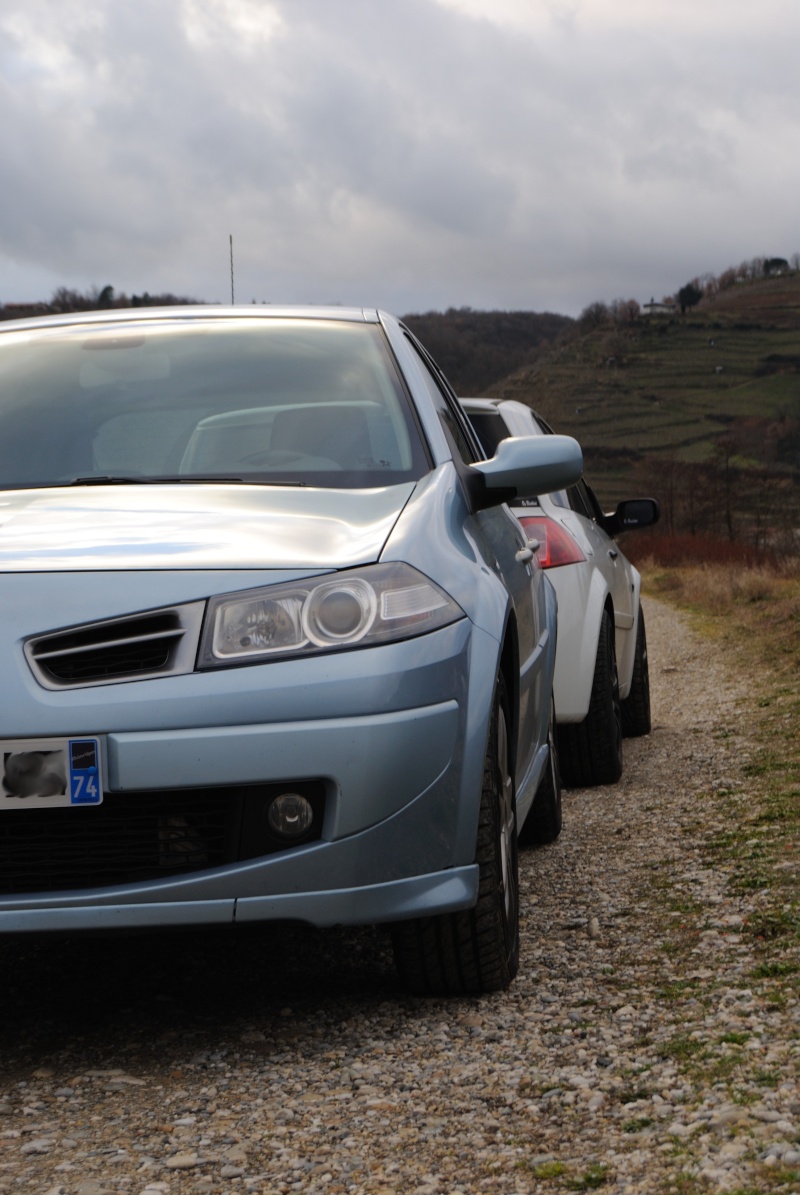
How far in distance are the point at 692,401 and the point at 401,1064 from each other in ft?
365

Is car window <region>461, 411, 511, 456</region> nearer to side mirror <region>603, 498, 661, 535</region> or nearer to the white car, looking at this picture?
the white car

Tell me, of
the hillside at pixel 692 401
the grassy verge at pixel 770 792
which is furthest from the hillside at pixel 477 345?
the grassy verge at pixel 770 792

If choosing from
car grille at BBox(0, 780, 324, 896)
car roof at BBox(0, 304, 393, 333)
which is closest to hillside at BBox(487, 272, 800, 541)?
car roof at BBox(0, 304, 393, 333)

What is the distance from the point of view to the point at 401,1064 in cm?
287

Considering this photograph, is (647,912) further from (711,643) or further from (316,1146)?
(711,643)

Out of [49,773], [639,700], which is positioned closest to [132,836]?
[49,773]

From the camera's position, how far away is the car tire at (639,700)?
26.0ft

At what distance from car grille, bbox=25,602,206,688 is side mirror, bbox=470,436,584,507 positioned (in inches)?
49.5

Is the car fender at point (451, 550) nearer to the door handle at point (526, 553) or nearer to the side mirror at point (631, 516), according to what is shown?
the door handle at point (526, 553)

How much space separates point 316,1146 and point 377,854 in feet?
1.91

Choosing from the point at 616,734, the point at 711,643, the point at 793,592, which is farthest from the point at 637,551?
the point at 616,734

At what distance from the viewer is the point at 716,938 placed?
12.0 ft

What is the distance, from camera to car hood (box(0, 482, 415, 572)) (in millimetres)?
2873

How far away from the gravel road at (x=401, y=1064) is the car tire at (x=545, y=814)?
0.76 m
